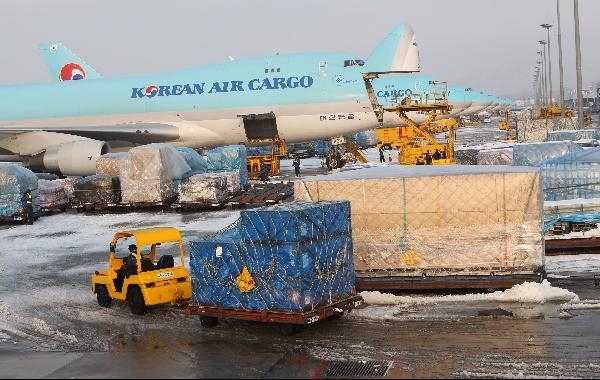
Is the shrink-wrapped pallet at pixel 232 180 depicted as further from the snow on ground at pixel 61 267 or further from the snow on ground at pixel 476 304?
the snow on ground at pixel 476 304

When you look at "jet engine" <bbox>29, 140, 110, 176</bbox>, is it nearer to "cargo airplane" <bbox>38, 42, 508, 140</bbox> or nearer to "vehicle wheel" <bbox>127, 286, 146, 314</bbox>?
"cargo airplane" <bbox>38, 42, 508, 140</bbox>

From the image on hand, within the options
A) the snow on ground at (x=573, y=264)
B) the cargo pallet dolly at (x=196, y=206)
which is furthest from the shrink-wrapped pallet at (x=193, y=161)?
the snow on ground at (x=573, y=264)

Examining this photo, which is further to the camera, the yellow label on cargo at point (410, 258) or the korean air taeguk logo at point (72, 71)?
the korean air taeguk logo at point (72, 71)

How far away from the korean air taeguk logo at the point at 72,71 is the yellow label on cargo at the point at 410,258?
136 feet

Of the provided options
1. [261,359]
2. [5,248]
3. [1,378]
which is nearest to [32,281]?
[5,248]

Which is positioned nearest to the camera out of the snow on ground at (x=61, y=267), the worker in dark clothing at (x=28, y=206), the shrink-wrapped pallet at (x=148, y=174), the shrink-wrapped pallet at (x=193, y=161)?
the snow on ground at (x=61, y=267)

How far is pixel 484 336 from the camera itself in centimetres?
1055

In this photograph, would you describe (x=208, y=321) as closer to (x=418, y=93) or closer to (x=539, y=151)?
(x=539, y=151)

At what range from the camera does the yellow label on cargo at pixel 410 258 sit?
546 inches

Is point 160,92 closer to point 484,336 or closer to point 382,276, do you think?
point 382,276

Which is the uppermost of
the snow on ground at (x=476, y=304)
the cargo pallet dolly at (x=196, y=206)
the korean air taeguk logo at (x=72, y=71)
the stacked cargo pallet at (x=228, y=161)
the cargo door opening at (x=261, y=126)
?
the korean air taeguk logo at (x=72, y=71)

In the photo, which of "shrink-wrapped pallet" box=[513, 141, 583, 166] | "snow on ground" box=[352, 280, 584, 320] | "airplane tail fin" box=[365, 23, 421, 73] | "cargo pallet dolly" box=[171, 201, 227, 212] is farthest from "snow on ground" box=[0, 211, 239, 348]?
"airplane tail fin" box=[365, 23, 421, 73]

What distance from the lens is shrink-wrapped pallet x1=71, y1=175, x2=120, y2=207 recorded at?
92.5ft

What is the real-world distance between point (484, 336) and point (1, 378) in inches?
272
